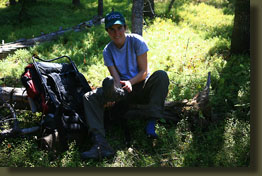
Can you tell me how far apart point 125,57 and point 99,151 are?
1726 mm

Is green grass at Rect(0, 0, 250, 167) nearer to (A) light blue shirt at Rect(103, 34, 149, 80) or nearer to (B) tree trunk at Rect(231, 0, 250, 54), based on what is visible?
(B) tree trunk at Rect(231, 0, 250, 54)

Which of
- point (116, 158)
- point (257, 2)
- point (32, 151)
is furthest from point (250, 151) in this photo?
point (32, 151)

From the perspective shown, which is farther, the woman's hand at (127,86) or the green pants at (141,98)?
the woman's hand at (127,86)

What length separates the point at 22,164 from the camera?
13.0 feet

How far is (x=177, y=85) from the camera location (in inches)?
228

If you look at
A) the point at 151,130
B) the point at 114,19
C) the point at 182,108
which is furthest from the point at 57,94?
the point at 182,108

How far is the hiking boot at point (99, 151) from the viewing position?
3.84 meters

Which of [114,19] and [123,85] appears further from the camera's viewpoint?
[123,85]

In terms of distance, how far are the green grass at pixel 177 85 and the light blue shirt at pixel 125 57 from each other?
103 cm

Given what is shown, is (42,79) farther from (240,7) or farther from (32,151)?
(240,7)

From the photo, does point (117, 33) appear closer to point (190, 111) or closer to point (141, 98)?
point (141, 98)

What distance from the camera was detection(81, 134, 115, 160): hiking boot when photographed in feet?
12.6

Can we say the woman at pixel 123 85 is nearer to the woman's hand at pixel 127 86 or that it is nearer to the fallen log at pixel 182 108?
the woman's hand at pixel 127 86

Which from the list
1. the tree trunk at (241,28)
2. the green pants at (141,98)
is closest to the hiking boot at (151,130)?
the green pants at (141,98)
